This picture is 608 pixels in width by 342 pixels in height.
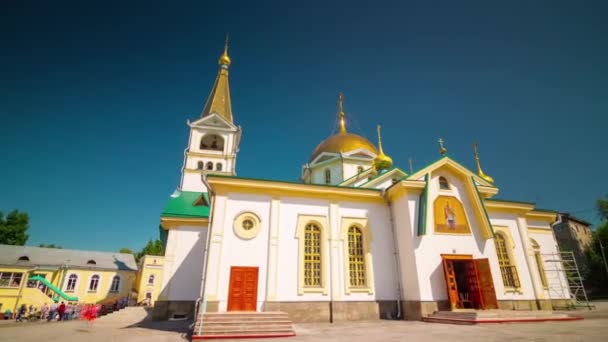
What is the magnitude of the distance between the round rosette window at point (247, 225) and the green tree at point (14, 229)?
49.6 meters

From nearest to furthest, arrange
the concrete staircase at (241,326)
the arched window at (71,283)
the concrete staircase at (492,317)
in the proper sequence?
the concrete staircase at (241,326)
the concrete staircase at (492,317)
the arched window at (71,283)

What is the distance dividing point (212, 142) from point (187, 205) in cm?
965

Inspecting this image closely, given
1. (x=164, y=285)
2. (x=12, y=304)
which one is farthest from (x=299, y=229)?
(x=12, y=304)

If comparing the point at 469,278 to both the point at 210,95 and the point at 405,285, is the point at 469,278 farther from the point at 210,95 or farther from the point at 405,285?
the point at 210,95

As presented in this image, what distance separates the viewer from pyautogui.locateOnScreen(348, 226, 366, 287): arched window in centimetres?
1449

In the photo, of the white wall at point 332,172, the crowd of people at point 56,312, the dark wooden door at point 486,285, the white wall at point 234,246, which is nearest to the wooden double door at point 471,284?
the dark wooden door at point 486,285

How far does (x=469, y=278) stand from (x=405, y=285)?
3473mm

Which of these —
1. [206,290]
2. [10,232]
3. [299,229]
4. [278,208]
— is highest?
[10,232]

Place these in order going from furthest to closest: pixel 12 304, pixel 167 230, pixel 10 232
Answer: pixel 10 232 → pixel 12 304 → pixel 167 230

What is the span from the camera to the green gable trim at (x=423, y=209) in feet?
46.4

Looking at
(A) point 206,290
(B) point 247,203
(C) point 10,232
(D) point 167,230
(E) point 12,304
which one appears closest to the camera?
(A) point 206,290

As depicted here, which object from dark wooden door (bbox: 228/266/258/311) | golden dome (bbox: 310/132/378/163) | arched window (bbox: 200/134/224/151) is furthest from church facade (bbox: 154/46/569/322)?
golden dome (bbox: 310/132/378/163)

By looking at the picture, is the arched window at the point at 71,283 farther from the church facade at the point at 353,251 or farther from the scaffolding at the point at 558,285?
the scaffolding at the point at 558,285

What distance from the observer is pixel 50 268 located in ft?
105
